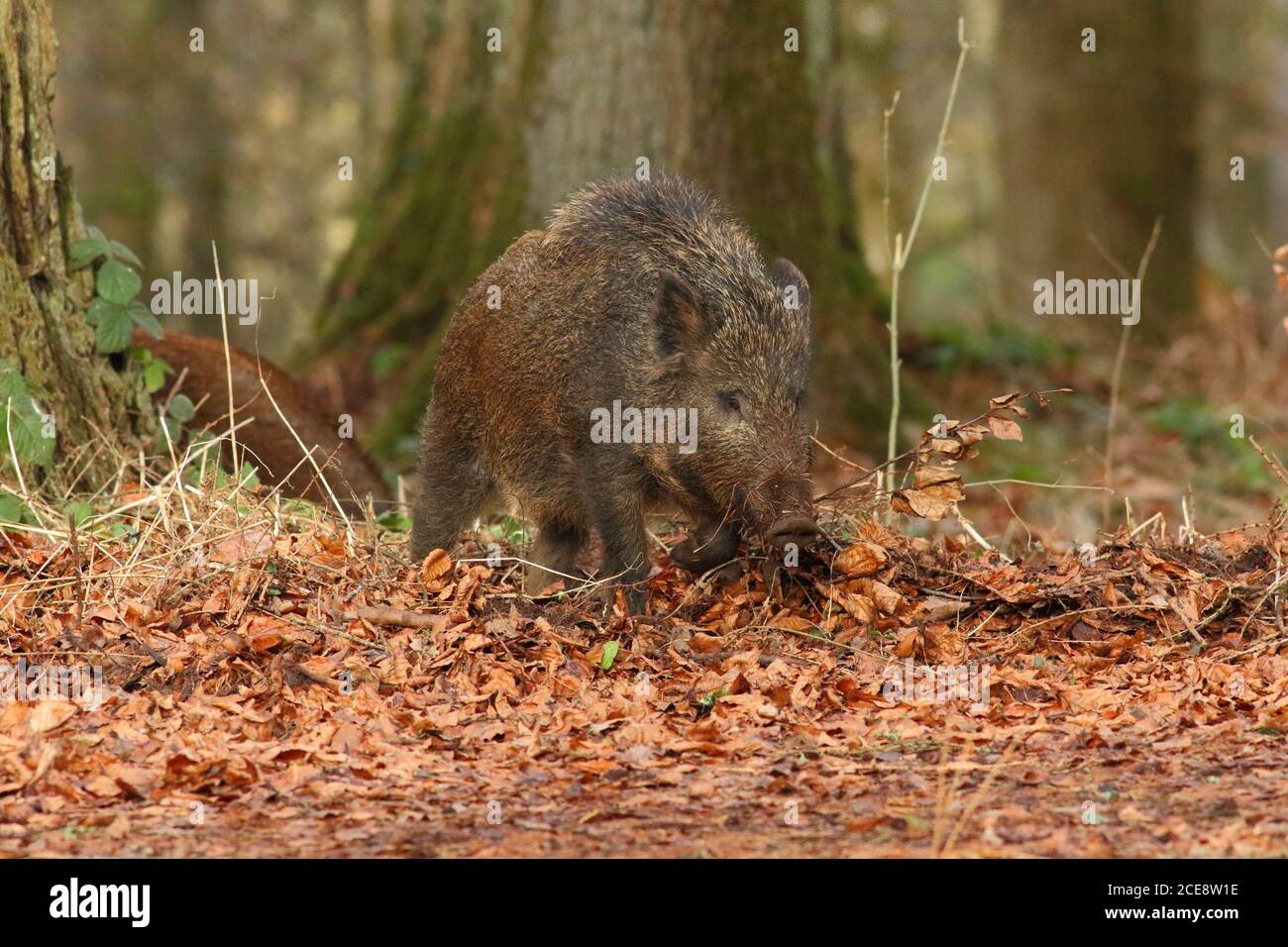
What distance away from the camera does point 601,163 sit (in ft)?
32.1

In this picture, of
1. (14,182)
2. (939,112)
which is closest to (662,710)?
(14,182)

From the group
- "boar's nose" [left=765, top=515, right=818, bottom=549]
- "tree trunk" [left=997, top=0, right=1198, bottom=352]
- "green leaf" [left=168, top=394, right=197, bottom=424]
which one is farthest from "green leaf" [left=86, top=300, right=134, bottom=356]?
"tree trunk" [left=997, top=0, right=1198, bottom=352]

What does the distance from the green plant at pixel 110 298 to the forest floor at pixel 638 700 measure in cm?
89

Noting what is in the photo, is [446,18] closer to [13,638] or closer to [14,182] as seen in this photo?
[14,182]

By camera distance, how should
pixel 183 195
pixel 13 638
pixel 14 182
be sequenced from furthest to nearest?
pixel 183 195 < pixel 14 182 < pixel 13 638

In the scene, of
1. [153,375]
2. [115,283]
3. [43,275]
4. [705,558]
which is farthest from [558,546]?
[43,275]

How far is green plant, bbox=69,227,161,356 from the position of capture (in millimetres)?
7355

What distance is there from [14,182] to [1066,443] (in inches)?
284

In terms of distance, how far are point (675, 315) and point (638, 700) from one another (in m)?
1.77

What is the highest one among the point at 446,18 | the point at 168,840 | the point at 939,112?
the point at 939,112

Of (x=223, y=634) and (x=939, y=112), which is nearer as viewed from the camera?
(x=223, y=634)

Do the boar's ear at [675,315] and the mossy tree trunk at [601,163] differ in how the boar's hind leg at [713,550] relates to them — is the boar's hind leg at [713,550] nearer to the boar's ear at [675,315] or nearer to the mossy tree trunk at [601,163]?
the boar's ear at [675,315]

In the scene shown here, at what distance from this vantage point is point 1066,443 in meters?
11.4

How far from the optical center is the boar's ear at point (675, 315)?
638 cm
